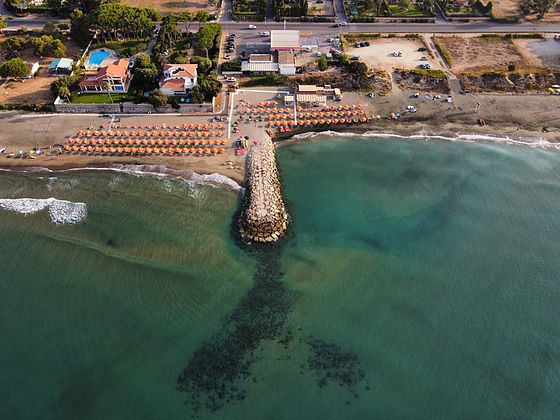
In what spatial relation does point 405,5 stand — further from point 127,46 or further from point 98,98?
point 98,98

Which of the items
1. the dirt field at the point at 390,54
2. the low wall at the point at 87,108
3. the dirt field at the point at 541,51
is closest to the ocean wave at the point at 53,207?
the low wall at the point at 87,108

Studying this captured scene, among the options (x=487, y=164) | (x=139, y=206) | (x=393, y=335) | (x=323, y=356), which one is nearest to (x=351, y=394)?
(x=323, y=356)

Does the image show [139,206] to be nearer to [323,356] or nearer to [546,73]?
[323,356]

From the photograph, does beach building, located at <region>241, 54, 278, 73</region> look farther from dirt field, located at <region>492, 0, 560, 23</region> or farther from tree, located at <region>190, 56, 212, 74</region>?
dirt field, located at <region>492, 0, 560, 23</region>

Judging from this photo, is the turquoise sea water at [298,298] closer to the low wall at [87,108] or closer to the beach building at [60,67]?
the low wall at [87,108]

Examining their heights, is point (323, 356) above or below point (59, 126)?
below

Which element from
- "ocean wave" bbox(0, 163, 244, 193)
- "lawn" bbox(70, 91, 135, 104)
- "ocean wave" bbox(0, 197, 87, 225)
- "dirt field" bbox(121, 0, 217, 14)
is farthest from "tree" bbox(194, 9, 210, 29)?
"ocean wave" bbox(0, 197, 87, 225)
